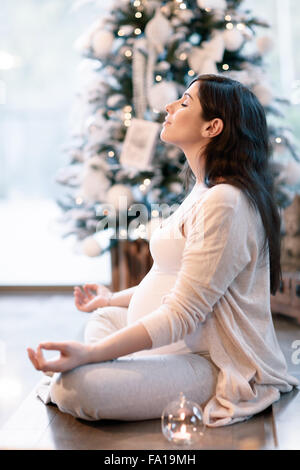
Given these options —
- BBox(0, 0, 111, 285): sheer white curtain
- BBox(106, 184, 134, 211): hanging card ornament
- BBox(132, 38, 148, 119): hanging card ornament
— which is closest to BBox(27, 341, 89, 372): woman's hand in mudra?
BBox(106, 184, 134, 211): hanging card ornament

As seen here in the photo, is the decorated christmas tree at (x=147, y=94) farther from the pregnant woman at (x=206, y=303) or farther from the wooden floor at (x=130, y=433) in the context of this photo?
the wooden floor at (x=130, y=433)

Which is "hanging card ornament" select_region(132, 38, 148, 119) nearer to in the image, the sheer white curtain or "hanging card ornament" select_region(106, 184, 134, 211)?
"hanging card ornament" select_region(106, 184, 134, 211)

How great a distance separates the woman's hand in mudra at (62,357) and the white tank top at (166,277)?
0.27 meters

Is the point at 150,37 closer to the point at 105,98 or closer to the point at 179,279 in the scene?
the point at 105,98

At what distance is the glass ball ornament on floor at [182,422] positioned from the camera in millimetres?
1444

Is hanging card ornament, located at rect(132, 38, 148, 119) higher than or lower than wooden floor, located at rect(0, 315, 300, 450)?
higher

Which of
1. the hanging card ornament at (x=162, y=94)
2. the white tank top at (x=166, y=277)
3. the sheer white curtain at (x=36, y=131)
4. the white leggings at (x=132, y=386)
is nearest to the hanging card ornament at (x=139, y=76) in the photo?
Result: the hanging card ornament at (x=162, y=94)

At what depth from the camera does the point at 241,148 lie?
171 cm

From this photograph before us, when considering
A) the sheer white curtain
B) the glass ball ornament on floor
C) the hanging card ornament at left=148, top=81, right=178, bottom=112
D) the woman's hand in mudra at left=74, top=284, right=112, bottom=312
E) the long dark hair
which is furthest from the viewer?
the sheer white curtain

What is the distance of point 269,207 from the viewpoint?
1.70 m

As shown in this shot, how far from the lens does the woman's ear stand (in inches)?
67.7

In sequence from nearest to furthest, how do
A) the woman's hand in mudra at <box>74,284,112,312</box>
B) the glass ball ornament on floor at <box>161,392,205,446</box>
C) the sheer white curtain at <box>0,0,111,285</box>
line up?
the glass ball ornament on floor at <box>161,392,205,446</box>, the woman's hand in mudra at <box>74,284,112,312</box>, the sheer white curtain at <box>0,0,111,285</box>

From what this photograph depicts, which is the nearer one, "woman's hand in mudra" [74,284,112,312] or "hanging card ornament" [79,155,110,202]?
"woman's hand in mudra" [74,284,112,312]
